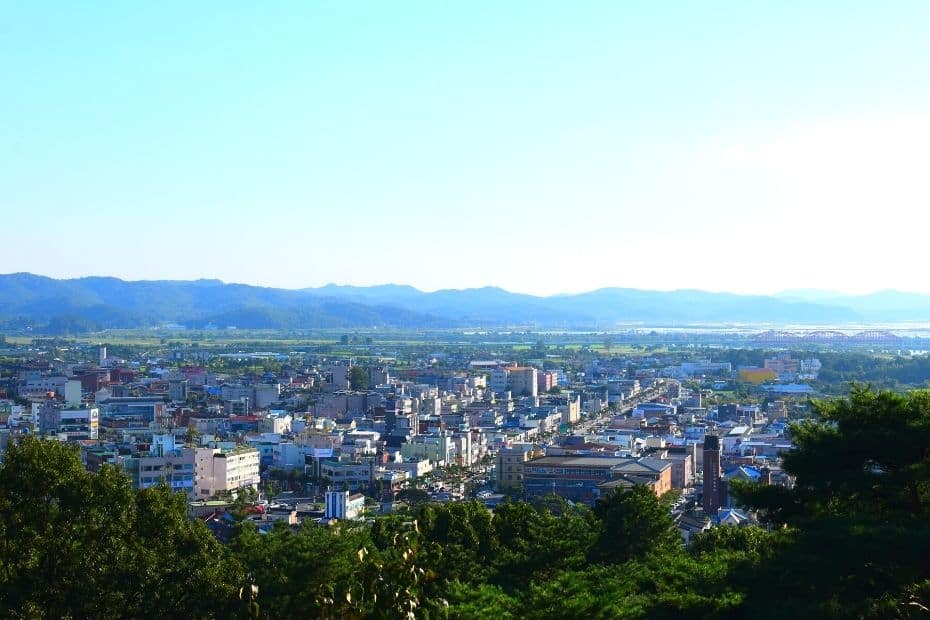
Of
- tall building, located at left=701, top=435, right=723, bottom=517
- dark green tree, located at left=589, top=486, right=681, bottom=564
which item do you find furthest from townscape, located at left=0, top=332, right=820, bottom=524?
dark green tree, located at left=589, top=486, right=681, bottom=564

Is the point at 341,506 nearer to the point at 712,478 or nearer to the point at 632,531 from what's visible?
the point at 712,478

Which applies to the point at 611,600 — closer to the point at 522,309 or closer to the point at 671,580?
the point at 671,580

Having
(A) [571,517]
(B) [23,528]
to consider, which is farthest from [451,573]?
(B) [23,528]

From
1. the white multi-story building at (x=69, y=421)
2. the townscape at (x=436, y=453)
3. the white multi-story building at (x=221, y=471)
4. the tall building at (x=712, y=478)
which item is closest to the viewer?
the townscape at (x=436, y=453)

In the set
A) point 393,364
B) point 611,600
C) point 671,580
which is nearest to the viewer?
point 611,600

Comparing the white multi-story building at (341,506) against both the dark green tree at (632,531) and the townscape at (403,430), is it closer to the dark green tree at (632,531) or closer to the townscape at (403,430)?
the townscape at (403,430)

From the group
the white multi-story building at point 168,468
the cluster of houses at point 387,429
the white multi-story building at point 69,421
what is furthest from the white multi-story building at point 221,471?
the white multi-story building at point 69,421

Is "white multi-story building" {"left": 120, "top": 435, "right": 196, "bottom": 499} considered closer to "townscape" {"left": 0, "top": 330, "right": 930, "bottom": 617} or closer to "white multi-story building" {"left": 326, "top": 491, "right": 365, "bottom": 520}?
"townscape" {"left": 0, "top": 330, "right": 930, "bottom": 617}
